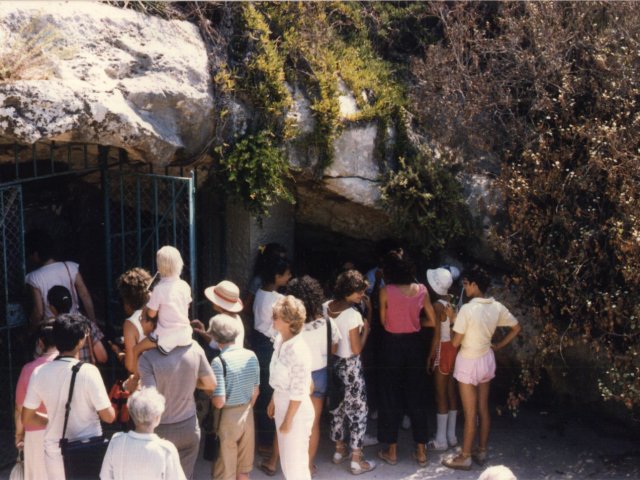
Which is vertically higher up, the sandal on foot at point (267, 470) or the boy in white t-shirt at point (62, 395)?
the boy in white t-shirt at point (62, 395)

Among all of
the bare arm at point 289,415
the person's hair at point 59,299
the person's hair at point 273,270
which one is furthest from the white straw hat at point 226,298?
the person's hair at point 59,299

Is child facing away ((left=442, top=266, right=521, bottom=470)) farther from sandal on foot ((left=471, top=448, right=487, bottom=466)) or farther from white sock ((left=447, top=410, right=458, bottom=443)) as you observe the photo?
white sock ((left=447, top=410, right=458, bottom=443))

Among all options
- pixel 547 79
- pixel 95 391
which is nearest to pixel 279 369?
pixel 95 391

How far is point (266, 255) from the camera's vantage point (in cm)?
706

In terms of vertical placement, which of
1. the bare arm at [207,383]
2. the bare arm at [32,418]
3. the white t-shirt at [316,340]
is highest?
the white t-shirt at [316,340]

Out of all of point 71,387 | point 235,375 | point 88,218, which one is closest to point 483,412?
point 235,375

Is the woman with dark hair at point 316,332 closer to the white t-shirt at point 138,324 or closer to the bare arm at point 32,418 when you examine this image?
the white t-shirt at point 138,324

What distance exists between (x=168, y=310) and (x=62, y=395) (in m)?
0.86

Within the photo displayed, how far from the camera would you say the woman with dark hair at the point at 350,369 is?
20.9 feet

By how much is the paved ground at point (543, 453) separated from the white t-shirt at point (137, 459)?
2.07m

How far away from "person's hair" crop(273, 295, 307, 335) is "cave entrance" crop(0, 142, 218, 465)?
1.56 meters

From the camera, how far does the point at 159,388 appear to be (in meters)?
5.15

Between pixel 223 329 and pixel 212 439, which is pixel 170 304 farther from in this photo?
pixel 212 439

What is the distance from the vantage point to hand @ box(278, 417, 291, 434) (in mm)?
5531
